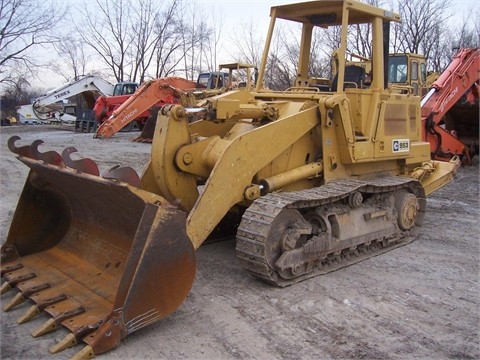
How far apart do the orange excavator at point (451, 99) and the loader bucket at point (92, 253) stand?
24.1ft

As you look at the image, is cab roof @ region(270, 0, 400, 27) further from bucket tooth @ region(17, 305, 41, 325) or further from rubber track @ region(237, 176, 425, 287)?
bucket tooth @ region(17, 305, 41, 325)

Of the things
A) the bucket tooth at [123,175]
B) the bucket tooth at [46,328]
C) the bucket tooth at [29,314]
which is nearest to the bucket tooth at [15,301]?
the bucket tooth at [29,314]

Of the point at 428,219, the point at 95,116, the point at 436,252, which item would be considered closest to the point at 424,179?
the point at 428,219

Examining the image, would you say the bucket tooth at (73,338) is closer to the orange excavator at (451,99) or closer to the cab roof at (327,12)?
the cab roof at (327,12)

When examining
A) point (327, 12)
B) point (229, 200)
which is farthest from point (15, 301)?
point (327, 12)

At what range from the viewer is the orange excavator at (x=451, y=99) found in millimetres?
10188

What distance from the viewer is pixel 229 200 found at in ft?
15.2

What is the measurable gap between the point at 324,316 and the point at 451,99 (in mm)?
7748

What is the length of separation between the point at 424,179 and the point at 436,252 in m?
1.70

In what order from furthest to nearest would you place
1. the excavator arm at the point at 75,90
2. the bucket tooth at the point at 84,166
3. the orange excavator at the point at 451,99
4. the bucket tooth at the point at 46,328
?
the excavator arm at the point at 75,90 → the orange excavator at the point at 451,99 → the bucket tooth at the point at 84,166 → the bucket tooth at the point at 46,328

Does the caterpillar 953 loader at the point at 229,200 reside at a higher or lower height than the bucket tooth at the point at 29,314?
higher

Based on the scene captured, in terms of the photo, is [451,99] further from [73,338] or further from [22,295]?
[73,338]

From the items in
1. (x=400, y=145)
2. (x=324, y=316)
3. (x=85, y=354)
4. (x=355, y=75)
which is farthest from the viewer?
(x=400, y=145)

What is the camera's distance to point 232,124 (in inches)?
233
